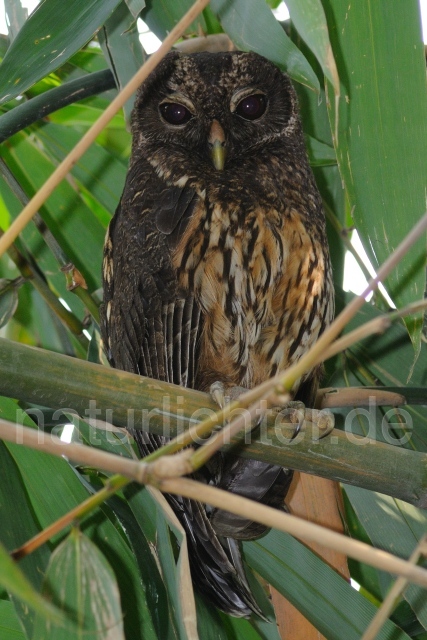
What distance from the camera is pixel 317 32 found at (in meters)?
1.02

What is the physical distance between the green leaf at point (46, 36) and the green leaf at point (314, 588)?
3.19 feet

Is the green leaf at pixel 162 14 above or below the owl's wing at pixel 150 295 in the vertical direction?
above

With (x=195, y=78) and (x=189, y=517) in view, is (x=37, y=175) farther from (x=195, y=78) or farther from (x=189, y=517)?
(x=189, y=517)

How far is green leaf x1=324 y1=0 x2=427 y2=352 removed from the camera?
120 cm

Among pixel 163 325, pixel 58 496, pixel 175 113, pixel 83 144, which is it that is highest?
pixel 83 144

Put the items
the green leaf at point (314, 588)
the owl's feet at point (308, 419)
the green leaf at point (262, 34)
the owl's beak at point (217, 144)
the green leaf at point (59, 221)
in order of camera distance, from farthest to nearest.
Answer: the green leaf at point (59, 221) < the owl's beak at point (217, 144) < the green leaf at point (314, 588) < the green leaf at point (262, 34) < the owl's feet at point (308, 419)

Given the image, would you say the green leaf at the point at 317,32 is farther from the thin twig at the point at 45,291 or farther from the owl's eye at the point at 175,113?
the thin twig at the point at 45,291

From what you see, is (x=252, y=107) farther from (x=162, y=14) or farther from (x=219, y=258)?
(x=219, y=258)

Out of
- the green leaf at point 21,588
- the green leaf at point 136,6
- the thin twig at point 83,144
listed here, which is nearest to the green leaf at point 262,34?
the green leaf at point 136,6

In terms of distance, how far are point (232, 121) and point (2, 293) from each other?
0.64 meters

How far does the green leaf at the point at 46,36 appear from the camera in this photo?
1309mm

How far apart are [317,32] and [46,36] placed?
521 mm

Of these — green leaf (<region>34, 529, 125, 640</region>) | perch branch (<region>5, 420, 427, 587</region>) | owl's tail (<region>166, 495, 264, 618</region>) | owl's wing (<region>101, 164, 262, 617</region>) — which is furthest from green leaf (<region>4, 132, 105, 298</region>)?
perch branch (<region>5, 420, 427, 587</region>)

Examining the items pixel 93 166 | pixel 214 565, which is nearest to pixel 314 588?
pixel 214 565
